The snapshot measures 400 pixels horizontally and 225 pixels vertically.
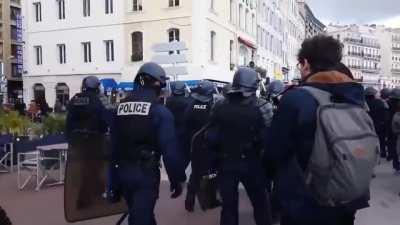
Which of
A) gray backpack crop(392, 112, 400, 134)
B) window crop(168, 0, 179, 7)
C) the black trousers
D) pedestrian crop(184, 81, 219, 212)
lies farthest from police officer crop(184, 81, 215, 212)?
window crop(168, 0, 179, 7)

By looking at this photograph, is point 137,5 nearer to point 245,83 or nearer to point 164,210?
point 164,210

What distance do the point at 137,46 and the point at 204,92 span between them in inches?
1070

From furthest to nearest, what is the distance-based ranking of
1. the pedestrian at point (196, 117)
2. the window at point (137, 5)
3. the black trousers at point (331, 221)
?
the window at point (137, 5) < the pedestrian at point (196, 117) < the black trousers at point (331, 221)

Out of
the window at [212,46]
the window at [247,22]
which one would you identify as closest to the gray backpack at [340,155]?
the window at [212,46]

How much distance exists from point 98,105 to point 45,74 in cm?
3135

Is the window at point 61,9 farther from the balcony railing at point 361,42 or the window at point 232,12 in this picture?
the balcony railing at point 361,42

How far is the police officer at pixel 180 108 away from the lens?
8.37m

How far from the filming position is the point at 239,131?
5.25 m

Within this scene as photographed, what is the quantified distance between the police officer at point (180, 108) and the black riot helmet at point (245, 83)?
2828mm

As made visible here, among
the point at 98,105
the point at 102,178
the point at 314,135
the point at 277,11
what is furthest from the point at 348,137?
the point at 277,11

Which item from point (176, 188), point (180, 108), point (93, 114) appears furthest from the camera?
point (180, 108)

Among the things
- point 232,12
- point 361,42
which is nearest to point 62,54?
point 232,12

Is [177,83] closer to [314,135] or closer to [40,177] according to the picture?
[40,177]

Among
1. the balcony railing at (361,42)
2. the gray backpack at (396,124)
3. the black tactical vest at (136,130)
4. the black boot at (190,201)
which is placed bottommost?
the black boot at (190,201)
